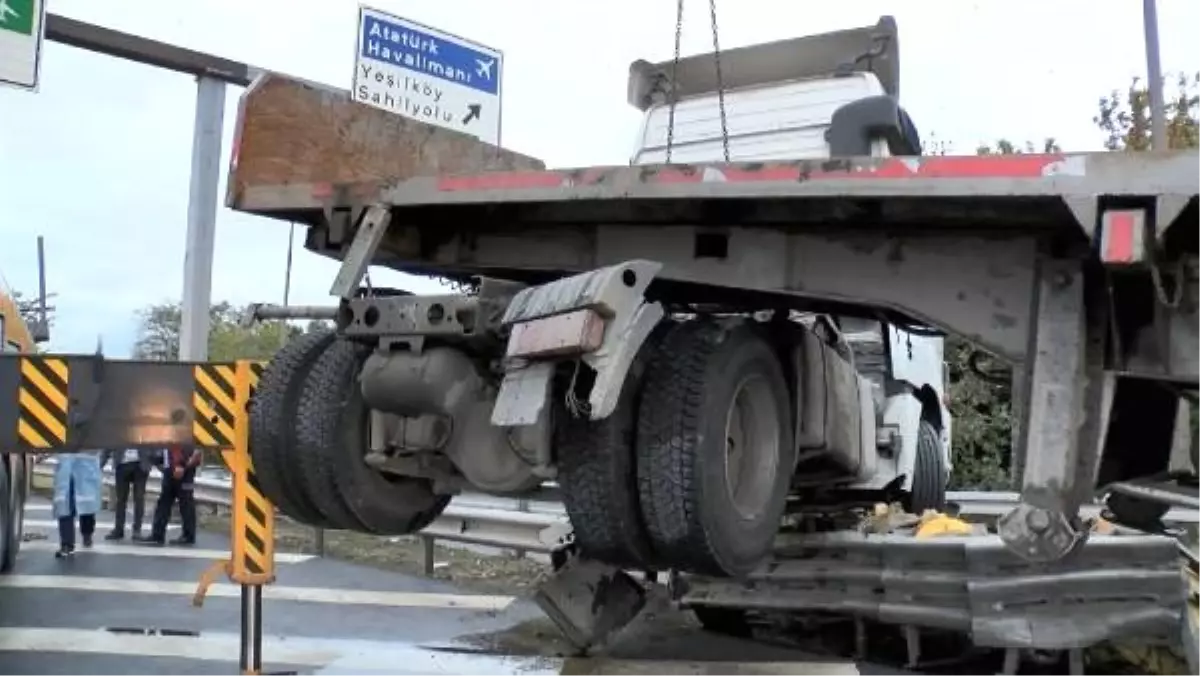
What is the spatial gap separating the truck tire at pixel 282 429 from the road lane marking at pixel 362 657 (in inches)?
101

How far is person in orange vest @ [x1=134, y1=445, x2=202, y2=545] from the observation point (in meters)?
13.1

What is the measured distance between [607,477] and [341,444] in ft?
3.47

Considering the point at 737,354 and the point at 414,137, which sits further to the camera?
the point at 414,137

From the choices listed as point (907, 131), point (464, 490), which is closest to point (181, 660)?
point (464, 490)

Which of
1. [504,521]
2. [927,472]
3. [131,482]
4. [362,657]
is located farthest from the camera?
[131,482]

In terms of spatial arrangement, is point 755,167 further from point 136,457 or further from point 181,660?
point 136,457

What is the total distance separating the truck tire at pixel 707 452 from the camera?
11.4ft

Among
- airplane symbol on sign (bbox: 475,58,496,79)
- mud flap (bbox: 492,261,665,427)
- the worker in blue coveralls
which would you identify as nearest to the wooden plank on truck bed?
mud flap (bbox: 492,261,665,427)

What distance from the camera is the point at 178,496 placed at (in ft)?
44.1

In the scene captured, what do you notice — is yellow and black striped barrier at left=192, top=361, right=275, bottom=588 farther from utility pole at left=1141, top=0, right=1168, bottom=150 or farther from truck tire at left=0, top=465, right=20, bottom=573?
utility pole at left=1141, top=0, right=1168, bottom=150

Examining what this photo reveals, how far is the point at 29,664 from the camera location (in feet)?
22.8

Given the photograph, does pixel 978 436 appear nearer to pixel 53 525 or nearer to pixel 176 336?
pixel 53 525

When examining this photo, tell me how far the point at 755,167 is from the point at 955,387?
9.42 meters

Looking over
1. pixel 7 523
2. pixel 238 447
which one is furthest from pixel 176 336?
pixel 238 447
